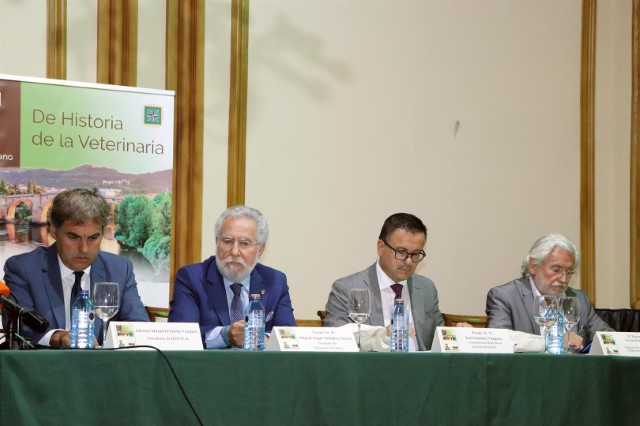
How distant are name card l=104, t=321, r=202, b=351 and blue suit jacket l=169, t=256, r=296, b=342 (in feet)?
2.64

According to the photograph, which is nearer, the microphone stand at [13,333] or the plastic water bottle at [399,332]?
the microphone stand at [13,333]

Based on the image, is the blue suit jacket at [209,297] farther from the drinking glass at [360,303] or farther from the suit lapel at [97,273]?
the drinking glass at [360,303]

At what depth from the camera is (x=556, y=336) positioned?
370 cm

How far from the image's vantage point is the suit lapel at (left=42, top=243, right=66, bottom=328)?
380 cm

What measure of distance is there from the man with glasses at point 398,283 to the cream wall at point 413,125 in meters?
1.54

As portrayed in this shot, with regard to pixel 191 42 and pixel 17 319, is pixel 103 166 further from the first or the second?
pixel 17 319

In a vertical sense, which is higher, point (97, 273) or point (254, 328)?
point (97, 273)

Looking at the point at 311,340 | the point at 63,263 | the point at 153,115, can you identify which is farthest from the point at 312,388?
the point at 153,115

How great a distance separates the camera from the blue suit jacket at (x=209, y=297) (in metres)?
4.02

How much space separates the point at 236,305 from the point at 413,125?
2.66 m

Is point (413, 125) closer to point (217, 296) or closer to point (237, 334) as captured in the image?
point (217, 296)

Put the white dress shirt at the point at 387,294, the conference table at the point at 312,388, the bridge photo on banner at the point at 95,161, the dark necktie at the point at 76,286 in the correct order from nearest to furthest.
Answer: the conference table at the point at 312,388
the dark necktie at the point at 76,286
the white dress shirt at the point at 387,294
the bridge photo on banner at the point at 95,161

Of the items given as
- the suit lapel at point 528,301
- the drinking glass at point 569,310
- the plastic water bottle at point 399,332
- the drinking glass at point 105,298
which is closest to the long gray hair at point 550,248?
the suit lapel at point 528,301

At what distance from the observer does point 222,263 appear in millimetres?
4109
